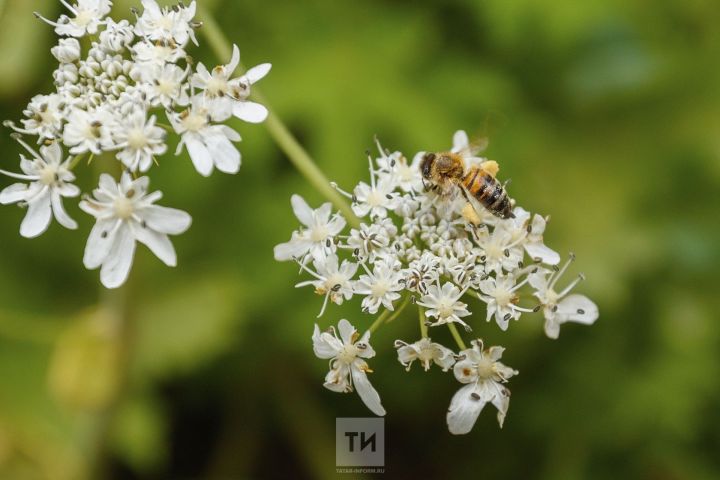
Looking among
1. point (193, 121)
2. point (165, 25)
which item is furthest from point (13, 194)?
point (165, 25)

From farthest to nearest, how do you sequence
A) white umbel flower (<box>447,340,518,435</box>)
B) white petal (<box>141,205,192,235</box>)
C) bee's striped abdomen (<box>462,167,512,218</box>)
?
bee's striped abdomen (<box>462,167,512,218</box>) < white umbel flower (<box>447,340,518,435</box>) < white petal (<box>141,205,192,235</box>)

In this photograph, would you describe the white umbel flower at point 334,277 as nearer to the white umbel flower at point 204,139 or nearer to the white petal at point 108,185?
the white umbel flower at point 204,139

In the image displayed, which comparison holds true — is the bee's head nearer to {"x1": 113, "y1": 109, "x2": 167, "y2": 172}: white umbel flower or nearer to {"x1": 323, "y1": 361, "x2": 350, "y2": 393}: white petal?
{"x1": 323, "y1": 361, "x2": 350, "y2": 393}: white petal

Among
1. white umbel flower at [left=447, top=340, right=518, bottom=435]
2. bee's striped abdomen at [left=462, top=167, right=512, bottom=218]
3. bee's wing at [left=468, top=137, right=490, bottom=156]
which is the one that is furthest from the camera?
bee's wing at [left=468, top=137, right=490, bottom=156]

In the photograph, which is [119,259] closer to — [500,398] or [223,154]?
[223,154]

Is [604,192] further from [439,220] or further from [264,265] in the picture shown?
[439,220]

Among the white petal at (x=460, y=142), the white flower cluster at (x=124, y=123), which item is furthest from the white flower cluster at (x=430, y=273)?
the white flower cluster at (x=124, y=123)

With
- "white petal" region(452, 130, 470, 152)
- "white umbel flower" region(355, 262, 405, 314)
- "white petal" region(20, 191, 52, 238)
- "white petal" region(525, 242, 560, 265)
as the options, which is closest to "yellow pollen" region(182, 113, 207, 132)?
"white petal" region(20, 191, 52, 238)
